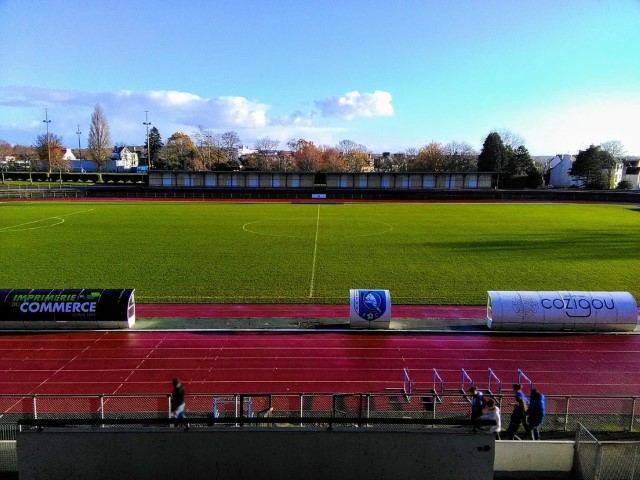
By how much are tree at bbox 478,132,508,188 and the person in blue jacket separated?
320 ft

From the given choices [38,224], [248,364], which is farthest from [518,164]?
[248,364]

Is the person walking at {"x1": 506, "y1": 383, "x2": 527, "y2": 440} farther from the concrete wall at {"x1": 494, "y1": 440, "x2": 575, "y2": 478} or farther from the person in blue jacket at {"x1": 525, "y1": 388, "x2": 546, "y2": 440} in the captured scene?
the concrete wall at {"x1": 494, "y1": 440, "x2": 575, "y2": 478}

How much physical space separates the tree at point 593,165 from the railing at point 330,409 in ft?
307

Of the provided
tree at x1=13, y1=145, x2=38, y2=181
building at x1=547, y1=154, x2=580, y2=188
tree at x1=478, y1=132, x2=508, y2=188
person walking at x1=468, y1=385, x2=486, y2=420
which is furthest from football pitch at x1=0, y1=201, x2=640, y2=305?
tree at x1=13, y1=145, x2=38, y2=181

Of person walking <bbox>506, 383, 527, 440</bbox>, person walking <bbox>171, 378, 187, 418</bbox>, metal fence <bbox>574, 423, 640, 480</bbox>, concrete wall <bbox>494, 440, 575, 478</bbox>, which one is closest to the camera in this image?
metal fence <bbox>574, 423, 640, 480</bbox>

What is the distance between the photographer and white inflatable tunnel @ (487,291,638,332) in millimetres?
17859

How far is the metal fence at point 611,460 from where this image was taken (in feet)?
26.3

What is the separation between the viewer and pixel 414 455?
7797 mm

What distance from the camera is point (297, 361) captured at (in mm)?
15500

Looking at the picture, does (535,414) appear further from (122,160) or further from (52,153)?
(122,160)

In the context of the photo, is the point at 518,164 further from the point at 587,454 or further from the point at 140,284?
the point at 587,454

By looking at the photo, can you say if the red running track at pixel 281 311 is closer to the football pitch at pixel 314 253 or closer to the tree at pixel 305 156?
the football pitch at pixel 314 253

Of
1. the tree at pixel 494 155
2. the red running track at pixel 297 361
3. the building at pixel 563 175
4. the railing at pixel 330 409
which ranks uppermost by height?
the tree at pixel 494 155

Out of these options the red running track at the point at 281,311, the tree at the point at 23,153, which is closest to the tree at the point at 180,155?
the tree at the point at 23,153
